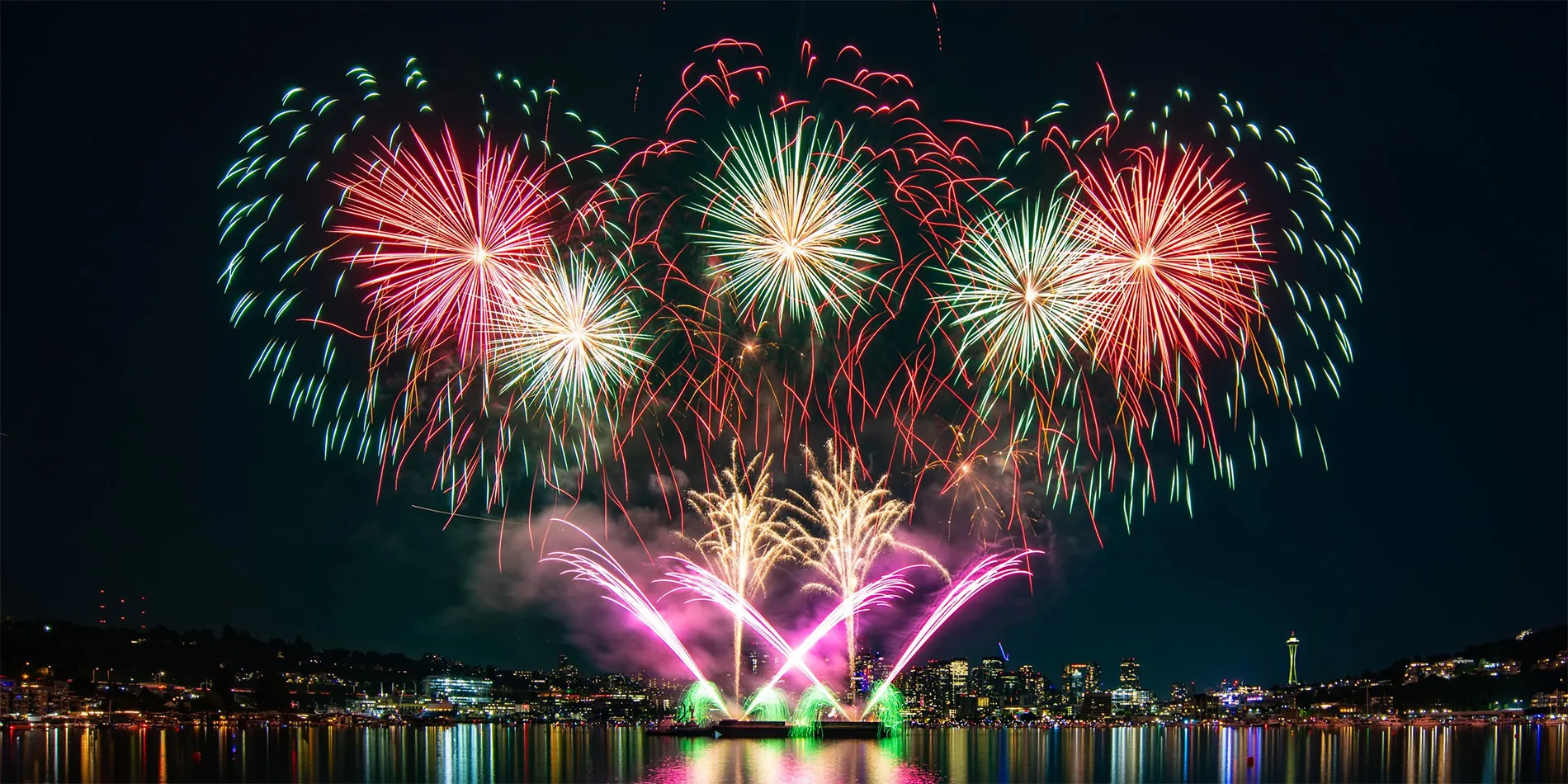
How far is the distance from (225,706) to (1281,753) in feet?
364

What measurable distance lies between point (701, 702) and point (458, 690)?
121m

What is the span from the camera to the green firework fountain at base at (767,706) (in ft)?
227

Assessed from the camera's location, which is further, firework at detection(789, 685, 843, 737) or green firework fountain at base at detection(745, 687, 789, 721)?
green firework fountain at base at detection(745, 687, 789, 721)

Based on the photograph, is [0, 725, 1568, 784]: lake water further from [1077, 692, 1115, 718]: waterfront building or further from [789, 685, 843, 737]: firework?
[1077, 692, 1115, 718]: waterfront building

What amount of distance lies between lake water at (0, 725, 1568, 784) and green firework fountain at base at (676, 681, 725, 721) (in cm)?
211

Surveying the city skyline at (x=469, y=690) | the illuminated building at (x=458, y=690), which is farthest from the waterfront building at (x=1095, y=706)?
the illuminated building at (x=458, y=690)

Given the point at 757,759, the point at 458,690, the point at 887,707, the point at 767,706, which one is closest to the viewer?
the point at 757,759

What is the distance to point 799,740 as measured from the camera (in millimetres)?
64750

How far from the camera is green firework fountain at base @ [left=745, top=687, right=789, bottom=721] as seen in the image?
69.1m

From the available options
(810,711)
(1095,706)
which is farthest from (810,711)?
(1095,706)

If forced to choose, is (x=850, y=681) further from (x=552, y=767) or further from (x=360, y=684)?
(x=360, y=684)

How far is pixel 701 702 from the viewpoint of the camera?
72.4 m

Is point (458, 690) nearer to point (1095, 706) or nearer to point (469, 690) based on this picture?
point (469, 690)

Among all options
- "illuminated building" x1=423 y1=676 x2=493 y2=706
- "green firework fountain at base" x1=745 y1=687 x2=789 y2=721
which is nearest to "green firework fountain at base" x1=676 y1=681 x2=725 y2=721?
"green firework fountain at base" x1=745 y1=687 x2=789 y2=721
